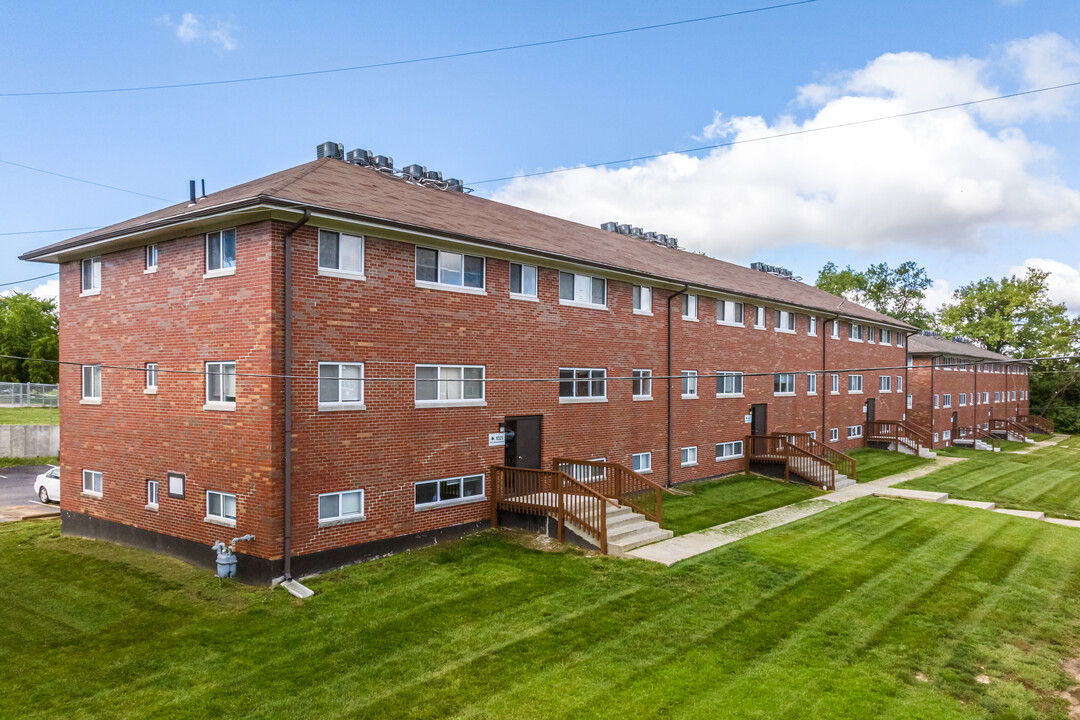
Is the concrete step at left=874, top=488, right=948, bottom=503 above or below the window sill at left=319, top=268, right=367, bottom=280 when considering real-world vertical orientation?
below

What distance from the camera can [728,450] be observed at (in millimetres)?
24922

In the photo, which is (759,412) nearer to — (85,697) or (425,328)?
(425,328)

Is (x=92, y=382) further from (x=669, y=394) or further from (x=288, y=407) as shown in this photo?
(x=669, y=394)

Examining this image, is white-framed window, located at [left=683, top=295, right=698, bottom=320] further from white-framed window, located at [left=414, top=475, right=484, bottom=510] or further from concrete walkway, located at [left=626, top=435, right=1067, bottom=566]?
white-framed window, located at [left=414, top=475, right=484, bottom=510]

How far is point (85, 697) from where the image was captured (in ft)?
26.7

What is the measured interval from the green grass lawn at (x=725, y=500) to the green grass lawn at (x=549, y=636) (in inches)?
102

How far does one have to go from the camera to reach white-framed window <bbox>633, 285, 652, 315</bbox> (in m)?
20.5

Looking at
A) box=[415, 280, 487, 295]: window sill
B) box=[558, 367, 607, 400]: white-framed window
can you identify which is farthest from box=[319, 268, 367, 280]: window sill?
box=[558, 367, 607, 400]: white-framed window

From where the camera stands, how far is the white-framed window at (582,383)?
17.8 meters

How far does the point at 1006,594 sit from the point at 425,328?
12791 millimetres

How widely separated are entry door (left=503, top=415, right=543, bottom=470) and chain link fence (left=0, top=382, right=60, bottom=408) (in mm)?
34617

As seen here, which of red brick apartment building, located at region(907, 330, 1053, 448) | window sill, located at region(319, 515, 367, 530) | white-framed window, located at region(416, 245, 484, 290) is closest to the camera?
window sill, located at region(319, 515, 367, 530)

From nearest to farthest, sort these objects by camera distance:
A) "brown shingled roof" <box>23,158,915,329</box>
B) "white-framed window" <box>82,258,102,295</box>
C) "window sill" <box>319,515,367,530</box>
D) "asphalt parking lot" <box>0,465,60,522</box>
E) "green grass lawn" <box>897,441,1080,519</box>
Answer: "window sill" <box>319,515,367,530</box>
"brown shingled roof" <box>23,158,915,329</box>
"white-framed window" <box>82,258,102,295</box>
"asphalt parking lot" <box>0,465,60,522</box>
"green grass lawn" <box>897,441,1080,519</box>

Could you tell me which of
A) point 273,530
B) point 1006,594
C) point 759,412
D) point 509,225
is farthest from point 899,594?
point 759,412
